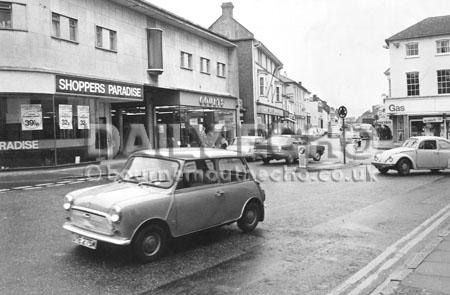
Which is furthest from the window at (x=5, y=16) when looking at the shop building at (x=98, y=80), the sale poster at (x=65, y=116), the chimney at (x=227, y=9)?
the chimney at (x=227, y=9)

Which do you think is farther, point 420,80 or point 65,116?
point 420,80

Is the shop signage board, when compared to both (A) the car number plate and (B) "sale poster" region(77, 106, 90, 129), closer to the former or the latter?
(B) "sale poster" region(77, 106, 90, 129)

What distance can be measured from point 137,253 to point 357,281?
2.89 meters

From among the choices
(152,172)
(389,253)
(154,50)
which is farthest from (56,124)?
(389,253)

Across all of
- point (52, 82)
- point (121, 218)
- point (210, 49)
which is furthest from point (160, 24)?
point (121, 218)

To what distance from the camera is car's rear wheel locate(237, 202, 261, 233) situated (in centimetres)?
810

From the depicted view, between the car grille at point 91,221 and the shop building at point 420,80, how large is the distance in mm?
40225

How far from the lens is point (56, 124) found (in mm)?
20781

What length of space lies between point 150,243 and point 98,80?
18185 millimetres

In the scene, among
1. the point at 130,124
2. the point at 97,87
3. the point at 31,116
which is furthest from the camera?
the point at 130,124

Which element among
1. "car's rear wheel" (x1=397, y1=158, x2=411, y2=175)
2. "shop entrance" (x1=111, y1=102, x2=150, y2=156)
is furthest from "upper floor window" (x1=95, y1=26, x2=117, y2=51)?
"car's rear wheel" (x1=397, y1=158, x2=411, y2=175)

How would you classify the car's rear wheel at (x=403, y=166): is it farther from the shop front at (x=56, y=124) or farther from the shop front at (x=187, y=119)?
the shop front at (x=56, y=124)

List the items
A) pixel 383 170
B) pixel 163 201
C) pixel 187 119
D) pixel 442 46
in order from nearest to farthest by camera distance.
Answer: pixel 163 201
pixel 383 170
pixel 187 119
pixel 442 46

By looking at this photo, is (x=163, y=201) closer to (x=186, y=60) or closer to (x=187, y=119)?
(x=187, y=119)
